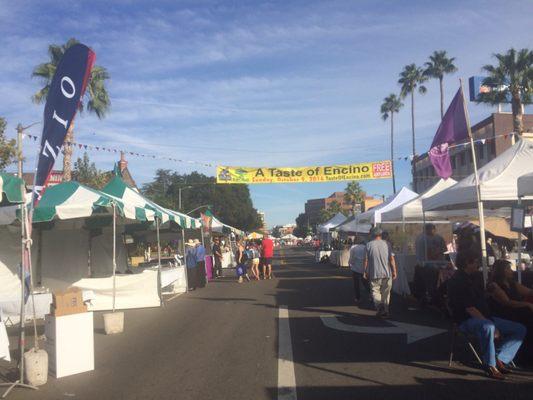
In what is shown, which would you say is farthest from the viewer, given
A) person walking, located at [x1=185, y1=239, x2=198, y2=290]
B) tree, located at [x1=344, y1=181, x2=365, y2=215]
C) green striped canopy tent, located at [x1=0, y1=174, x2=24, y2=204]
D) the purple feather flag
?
tree, located at [x1=344, y1=181, x2=365, y2=215]

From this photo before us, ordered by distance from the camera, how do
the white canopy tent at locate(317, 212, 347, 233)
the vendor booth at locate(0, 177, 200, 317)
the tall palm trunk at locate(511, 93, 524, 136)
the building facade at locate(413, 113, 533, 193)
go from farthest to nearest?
A: the building facade at locate(413, 113, 533, 193)
the white canopy tent at locate(317, 212, 347, 233)
the tall palm trunk at locate(511, 93, 524, 136)
the vendor booth at locate(0, 177, 200, 317)

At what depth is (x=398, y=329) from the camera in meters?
8.55

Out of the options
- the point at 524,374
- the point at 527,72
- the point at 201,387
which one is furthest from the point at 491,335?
the point at 527,72

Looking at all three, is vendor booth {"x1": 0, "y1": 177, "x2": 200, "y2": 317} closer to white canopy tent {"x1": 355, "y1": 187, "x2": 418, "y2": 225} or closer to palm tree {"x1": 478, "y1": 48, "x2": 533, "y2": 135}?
white canopy tent {"x1": 355, "y1": 187, "x2": 418, "y2": 225}

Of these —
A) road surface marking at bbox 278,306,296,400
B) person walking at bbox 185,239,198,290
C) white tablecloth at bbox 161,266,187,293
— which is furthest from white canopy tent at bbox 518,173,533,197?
person walking at bbox 185,239,198,290

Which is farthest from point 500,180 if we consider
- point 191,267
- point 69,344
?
point 191,267

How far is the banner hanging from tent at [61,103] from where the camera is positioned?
6539 mm

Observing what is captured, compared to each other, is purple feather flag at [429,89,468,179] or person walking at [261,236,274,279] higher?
purple feather flag at [429,89,468,179]

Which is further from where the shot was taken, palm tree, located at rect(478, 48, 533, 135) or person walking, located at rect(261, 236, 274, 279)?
palm tree, located at rect(478, 48, 533, 135)

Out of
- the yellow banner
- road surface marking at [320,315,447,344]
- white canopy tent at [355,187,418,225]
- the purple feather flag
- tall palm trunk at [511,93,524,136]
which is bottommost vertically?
road surface marking at [320,315,447,344]

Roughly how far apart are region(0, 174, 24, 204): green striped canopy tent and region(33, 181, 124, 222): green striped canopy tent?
3864 millimetres

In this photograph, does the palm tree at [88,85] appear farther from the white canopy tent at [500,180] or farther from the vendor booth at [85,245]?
the white canopy tent at [500,180]

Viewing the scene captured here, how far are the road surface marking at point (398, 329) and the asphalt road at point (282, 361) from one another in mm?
16

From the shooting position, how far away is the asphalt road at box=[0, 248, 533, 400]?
5398 millimetres
